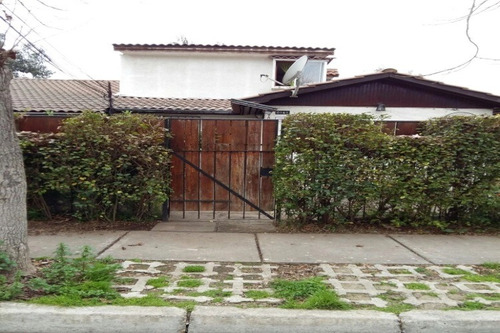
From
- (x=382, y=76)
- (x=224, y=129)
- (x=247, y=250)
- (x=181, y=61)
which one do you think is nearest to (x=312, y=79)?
(x=382, y=76)

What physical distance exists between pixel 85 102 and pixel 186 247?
9.34 metres

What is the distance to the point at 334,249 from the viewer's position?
465 centimetres

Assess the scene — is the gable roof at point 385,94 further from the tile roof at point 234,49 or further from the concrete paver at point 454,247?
the concrete paver at point 454,247

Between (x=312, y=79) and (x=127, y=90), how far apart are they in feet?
24.8

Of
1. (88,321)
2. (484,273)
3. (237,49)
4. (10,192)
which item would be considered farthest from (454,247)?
(237,49)

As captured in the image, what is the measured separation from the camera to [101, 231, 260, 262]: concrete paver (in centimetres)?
423

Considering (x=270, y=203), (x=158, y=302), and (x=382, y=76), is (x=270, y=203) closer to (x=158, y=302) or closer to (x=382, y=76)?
(x=158, y=302)

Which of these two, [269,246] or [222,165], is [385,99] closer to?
[222,165]

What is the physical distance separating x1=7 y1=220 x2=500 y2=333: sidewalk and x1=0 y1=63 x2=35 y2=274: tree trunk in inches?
28.7

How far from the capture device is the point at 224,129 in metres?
6.13

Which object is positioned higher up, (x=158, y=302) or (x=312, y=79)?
(x=312, y=79)

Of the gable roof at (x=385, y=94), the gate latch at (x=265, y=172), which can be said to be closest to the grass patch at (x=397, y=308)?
the gate latch at (x=265, y=172)

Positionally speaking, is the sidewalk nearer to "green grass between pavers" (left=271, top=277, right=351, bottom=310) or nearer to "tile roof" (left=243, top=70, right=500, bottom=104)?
"green grass between pavers" (left=271, top=277, right=351, bottom=310)

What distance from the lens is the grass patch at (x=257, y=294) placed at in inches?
124
